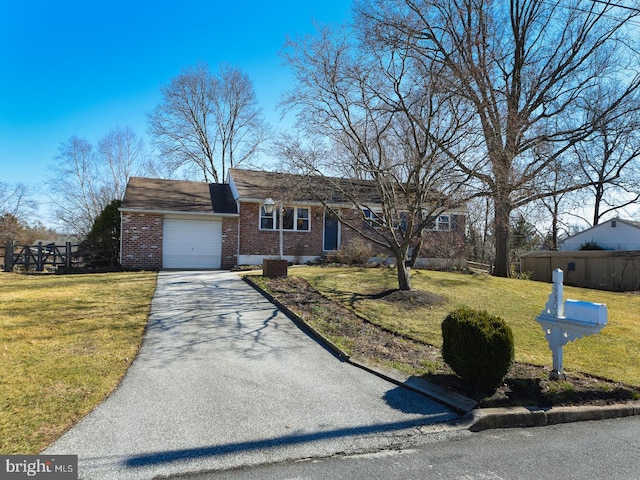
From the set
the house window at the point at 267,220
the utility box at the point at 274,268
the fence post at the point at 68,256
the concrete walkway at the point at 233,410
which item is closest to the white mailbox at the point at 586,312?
the concrete walkway at the point at 233,410

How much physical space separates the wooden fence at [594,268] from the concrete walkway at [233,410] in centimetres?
1720

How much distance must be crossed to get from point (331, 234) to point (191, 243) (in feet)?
22.3

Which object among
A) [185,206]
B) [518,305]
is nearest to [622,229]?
[518,305]

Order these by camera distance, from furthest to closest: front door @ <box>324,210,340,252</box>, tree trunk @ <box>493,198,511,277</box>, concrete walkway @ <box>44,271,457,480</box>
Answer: front door @ <box>324,210,340,252</box> → tree trunk @ <box>493,198,511,277</box> → concrete walkway @ <box>44,271,457,480</box>

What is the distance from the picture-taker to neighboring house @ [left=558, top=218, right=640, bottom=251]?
2605 centimetres

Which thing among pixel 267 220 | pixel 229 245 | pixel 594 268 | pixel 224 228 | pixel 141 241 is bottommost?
pixel 594 268

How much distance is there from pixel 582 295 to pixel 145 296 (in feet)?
46.7

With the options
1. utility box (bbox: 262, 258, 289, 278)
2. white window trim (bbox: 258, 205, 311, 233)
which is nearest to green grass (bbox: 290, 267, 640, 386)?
utility box (bbox: 262, 258, 289, 278)

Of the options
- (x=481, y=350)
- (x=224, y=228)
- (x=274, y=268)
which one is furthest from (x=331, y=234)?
(x=481, y=350)

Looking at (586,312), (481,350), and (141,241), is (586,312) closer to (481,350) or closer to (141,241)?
(481,350)

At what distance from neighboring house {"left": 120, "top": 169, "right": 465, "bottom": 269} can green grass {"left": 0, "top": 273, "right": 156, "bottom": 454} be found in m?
6.43

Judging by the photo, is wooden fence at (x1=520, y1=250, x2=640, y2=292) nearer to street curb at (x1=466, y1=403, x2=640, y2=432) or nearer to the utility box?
the utility box

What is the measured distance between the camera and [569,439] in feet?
12.7

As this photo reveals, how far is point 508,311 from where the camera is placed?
9.88 m
